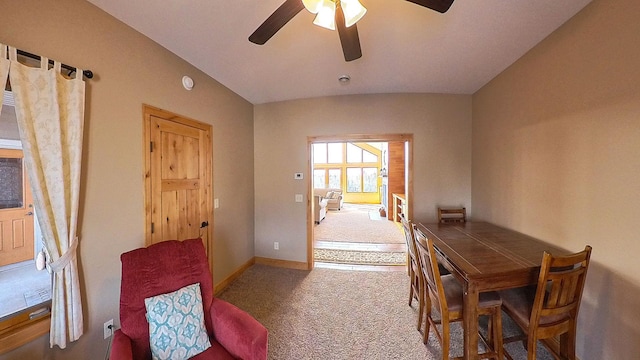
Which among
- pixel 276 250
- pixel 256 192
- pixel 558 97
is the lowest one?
pixel 276 250

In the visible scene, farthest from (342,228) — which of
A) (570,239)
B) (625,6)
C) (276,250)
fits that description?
(625,6)

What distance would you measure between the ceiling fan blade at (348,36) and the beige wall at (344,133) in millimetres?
1650

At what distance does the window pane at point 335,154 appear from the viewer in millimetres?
11055

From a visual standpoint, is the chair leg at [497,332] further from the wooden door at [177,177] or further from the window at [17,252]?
the window at [17,252]

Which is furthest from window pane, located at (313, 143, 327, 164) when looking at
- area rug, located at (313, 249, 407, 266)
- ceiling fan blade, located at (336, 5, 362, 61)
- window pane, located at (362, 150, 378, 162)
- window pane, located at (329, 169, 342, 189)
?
ceiling fan blade, located at (336, 5, 362, 61)

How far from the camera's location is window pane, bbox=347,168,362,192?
10.8 meters

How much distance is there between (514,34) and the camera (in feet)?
6.13

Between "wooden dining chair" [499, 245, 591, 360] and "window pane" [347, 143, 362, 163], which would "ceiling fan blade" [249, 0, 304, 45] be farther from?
"window pane" [347, 143, 362, 163]

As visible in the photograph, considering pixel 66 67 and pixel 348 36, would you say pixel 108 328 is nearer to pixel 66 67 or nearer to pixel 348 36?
pixel 66 67

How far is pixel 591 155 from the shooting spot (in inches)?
61.8

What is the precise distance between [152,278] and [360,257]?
3101 mm

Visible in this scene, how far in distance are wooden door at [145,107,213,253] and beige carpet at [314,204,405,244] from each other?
3042mm

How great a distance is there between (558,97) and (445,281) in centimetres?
181

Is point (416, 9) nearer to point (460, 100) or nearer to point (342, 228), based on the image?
point (460, 100)
